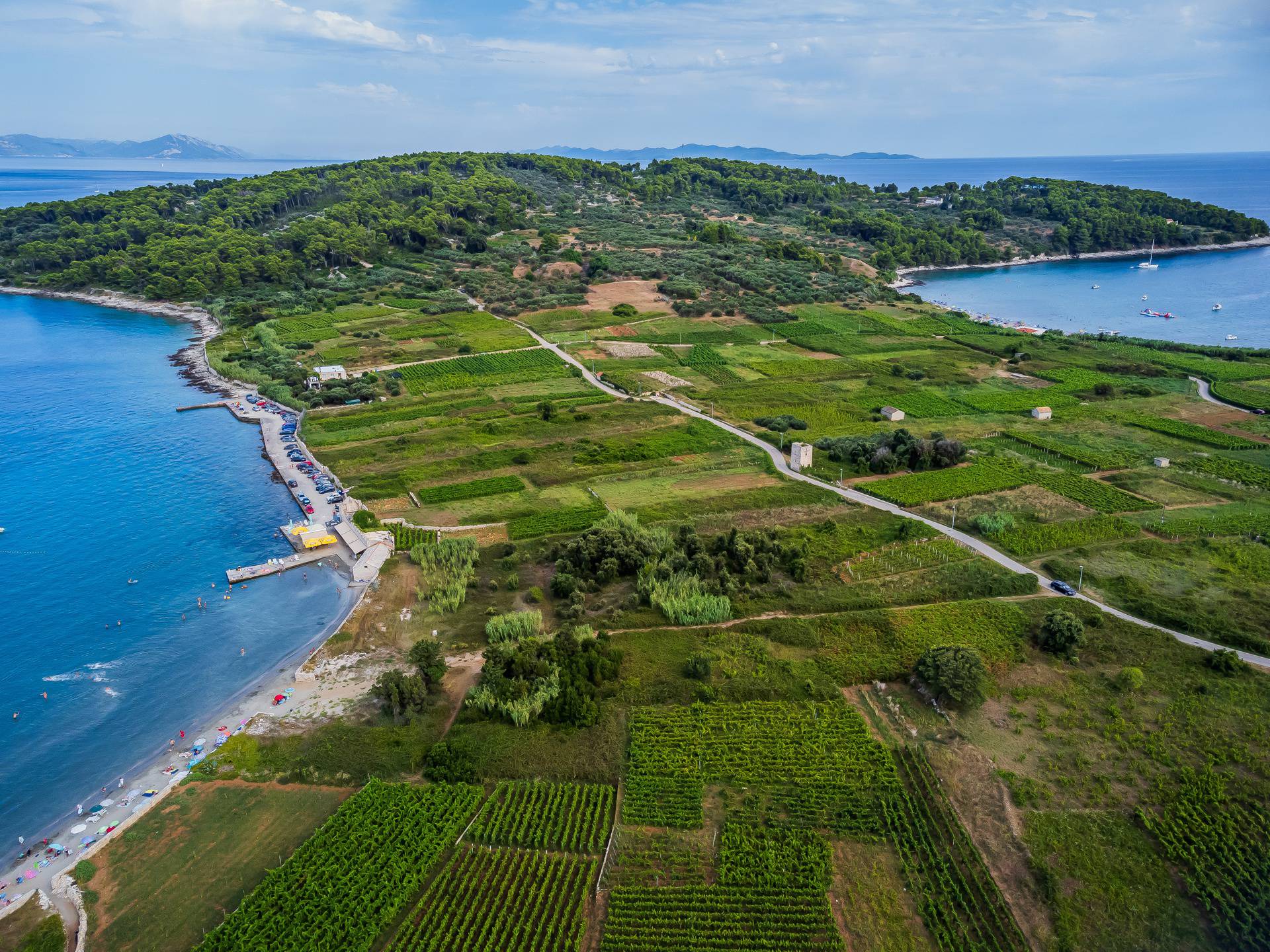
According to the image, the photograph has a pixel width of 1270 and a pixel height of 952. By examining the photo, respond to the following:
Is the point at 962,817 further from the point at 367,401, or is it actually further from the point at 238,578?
the point at 367,401

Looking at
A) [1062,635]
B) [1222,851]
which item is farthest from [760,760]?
[1062,635]

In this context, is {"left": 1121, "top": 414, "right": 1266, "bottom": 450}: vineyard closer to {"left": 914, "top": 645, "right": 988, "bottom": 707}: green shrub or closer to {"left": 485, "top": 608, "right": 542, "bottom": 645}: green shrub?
{"left": 914, "top": 645, "right": 988, "bottom": 707}: green shrub

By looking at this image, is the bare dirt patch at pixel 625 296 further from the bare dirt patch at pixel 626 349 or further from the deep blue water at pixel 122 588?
the deep blue water at pixel 122 588

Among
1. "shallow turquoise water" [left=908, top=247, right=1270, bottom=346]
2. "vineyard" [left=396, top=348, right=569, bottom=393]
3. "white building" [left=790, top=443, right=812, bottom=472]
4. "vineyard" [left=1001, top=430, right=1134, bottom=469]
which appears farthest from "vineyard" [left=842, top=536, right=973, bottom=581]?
"shallow turquoise water" [left=908, top=247, right=1270, bottom=346]

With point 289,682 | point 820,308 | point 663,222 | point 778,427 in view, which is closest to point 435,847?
point 289,682

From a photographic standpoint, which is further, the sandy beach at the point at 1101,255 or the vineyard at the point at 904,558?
the sandy beach at the point at 1101,255

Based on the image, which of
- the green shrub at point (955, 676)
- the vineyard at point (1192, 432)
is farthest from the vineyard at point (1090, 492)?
the green shrub at point (955, 676)
